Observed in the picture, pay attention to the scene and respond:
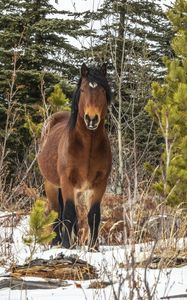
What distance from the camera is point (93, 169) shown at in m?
6.55

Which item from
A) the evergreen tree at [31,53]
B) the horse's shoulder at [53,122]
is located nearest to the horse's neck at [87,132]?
the horse's shoulder at [53,122]

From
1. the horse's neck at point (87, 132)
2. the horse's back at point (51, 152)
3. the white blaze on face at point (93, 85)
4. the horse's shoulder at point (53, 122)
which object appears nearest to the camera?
the white blaze on face at point (93, 85)

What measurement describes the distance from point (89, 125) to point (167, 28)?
57.0ft

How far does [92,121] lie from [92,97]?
12.0 inches

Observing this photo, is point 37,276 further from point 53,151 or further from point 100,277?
point 53,151

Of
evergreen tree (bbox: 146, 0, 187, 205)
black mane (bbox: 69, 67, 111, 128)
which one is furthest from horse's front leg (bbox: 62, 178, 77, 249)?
evergreen tree (bbox: 146, 0, 187, 205)

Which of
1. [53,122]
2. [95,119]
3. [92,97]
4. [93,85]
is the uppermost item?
[93,85]

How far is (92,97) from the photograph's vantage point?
6.33 metres

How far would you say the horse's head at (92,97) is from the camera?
622 cm

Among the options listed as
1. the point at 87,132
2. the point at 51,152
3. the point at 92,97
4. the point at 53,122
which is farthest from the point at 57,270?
the point at 53,122

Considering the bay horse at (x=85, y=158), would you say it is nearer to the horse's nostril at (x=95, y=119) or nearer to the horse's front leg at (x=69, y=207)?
the horse's front leg at (x=69, y=207)

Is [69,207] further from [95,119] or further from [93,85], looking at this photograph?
[93,85]

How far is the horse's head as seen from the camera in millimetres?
6219

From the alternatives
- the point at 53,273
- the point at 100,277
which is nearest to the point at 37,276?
the point at 53,273
